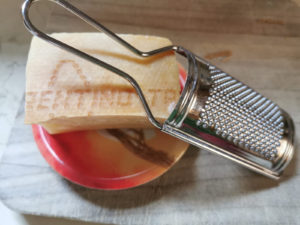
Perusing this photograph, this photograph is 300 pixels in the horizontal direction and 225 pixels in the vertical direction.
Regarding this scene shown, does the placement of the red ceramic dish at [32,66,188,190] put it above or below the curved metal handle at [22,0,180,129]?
below

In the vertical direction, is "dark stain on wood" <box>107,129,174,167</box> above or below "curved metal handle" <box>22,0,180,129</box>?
below

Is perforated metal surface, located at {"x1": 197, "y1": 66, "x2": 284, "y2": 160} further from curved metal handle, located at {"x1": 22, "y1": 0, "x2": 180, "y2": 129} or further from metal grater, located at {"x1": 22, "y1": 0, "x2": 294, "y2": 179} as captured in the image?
curved metal handle, located at {"x1": 22, "y1": 0, "x2": 180, "y2": 129}

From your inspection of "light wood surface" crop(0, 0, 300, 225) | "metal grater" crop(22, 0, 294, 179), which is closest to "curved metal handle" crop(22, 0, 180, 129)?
"metal grater" crop(22, 0, 294, 179)

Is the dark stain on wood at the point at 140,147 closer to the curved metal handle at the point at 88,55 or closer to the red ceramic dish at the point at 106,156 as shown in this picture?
the red ceramic dish at the point at 106,156

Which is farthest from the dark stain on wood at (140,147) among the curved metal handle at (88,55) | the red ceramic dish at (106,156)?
the curved metal handle at (88,55)

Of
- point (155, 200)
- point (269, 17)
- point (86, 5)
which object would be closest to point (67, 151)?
point (155, 200)

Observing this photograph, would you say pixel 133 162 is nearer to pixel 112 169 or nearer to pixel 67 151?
Answer: pixel 112 169

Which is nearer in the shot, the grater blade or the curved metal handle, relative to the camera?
the curved metal handle

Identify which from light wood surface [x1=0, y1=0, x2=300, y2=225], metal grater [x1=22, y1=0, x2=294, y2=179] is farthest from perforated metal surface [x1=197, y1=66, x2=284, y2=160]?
light wood surface [x1=0, y1=0, x2=300, y2=225]
